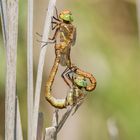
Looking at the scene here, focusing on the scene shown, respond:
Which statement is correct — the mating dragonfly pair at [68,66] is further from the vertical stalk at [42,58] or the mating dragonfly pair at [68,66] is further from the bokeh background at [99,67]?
the bokeh background at [99,67]

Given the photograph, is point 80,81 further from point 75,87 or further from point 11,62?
point 11,62

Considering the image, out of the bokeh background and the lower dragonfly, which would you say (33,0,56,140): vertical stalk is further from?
the bokeh background

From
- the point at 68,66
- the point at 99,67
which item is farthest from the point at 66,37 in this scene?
the point at 99,67

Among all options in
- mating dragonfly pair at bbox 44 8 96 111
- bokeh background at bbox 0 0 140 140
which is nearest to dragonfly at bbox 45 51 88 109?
mating dragonfly pair at bbox 44 8 96 111

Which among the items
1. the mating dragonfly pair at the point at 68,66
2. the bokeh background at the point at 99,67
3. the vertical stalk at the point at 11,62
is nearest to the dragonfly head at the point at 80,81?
the mating dragonfly pair at the point at 68,66

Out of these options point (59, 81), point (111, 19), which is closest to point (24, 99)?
point (59, 81)

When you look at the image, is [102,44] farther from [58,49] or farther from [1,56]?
[58,49]

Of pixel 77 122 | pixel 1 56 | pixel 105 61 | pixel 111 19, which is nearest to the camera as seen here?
pixel 1 56
